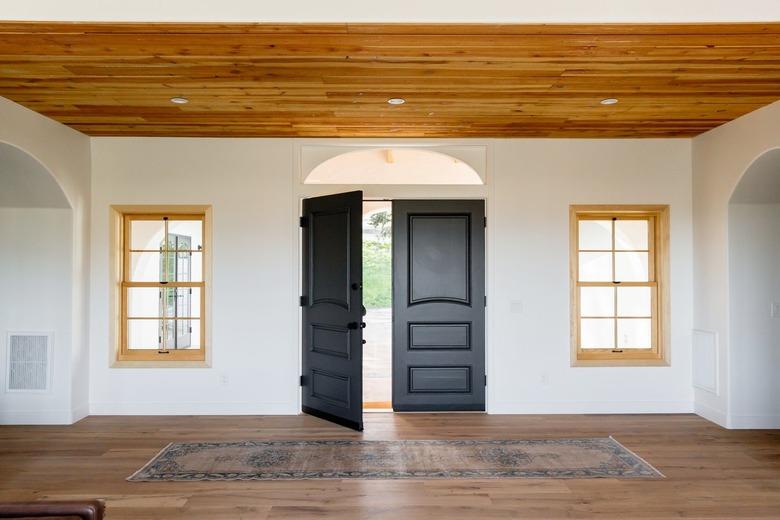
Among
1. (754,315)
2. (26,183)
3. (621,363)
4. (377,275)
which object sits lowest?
(621,363)

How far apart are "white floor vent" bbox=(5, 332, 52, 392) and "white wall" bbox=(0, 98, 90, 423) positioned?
0.64ft

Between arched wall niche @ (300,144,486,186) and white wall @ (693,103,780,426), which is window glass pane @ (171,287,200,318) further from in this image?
white wall @ (693,103,780,426)

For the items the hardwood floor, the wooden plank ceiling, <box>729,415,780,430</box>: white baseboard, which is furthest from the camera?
<box>729,415,780,430</box>: white baseboard

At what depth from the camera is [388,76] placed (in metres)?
3.53

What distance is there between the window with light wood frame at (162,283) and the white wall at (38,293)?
1.79ft

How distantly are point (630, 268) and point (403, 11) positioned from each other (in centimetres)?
382

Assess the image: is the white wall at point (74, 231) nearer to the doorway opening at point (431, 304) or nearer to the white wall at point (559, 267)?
the doorway opening at point (431, 304)

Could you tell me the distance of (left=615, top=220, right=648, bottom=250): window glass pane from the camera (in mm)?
5461

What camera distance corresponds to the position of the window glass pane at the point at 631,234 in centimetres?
546

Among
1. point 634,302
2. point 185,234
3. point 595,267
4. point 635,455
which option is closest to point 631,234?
point 595,267

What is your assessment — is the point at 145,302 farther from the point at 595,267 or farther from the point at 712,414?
the point at 712,414

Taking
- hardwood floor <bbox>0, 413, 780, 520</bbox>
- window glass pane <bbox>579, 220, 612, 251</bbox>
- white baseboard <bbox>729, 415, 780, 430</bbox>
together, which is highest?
window glass pane <bbox>579, 220, 612, 251</bbox>

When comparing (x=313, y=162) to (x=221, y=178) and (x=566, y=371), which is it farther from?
(x=566, y=371)

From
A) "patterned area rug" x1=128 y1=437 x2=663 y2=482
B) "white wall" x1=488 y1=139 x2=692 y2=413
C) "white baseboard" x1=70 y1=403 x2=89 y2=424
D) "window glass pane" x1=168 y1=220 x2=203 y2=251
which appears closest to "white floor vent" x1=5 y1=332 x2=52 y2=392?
"white baseboard" x1=70 y1=403 x2=89 y2=424
